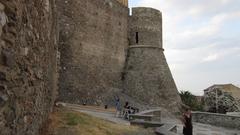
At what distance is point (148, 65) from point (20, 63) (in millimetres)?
24338

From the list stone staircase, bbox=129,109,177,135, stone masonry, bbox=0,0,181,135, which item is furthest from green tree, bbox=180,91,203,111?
stone staircase, bbox=129,109,177,135

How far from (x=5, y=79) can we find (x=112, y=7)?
23.7 metres

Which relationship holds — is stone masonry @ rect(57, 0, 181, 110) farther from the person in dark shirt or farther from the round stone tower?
the person in dark shirt

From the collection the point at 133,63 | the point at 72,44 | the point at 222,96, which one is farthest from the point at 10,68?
the point at 222,96

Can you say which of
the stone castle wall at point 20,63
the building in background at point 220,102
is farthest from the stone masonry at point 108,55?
the stone castle wall at point 20,63

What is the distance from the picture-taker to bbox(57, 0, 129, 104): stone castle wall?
22.3 m

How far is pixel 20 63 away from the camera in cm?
429

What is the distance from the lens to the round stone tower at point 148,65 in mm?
27375

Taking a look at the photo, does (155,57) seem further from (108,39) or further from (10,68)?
(10,68)

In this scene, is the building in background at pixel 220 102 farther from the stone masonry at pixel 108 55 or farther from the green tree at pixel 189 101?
the stone masonry at pixel 108 55

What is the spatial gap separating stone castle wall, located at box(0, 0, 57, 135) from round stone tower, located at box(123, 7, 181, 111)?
21742 millimetres

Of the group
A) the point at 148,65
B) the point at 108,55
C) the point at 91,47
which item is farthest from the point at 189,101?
the point at 91,47

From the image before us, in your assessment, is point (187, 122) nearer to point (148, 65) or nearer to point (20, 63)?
point (20, 63)

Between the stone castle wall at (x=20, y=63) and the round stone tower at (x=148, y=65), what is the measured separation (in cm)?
2174
